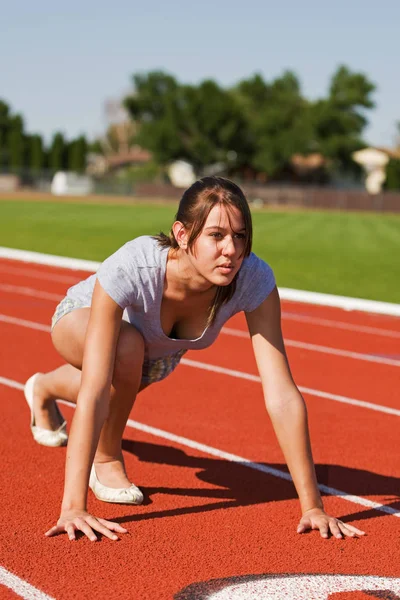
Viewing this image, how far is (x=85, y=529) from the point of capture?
3729 mm

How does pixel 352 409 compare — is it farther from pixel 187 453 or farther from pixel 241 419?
pixel 187 453

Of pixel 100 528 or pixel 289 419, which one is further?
pixel 289 419

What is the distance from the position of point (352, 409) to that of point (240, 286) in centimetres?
289

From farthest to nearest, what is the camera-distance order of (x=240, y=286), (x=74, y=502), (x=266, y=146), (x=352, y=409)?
1. (x=266, y=146)
2. (x=352, y=409)
3. (x=240, y=286)
4. (x=74, y=502)

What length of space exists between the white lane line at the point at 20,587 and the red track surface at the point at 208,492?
3 cm

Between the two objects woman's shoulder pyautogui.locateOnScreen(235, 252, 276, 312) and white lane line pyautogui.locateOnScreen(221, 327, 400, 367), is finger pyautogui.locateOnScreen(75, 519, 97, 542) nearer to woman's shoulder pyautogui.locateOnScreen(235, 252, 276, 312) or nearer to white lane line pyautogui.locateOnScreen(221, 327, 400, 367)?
woman's shoulder pyautogui.locateOnScreen(235, 252, 276, 312)

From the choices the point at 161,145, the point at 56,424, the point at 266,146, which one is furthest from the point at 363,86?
the point at 56,424

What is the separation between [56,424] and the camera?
17.5 feet

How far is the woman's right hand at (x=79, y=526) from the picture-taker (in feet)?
12.2

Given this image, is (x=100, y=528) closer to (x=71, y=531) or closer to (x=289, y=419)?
(x=71, y=531)

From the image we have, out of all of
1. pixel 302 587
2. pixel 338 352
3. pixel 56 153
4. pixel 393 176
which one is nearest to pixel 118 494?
pixel 302 587

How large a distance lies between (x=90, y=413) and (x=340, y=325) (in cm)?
712

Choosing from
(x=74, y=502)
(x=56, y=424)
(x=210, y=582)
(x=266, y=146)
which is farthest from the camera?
(x=266, y=146)

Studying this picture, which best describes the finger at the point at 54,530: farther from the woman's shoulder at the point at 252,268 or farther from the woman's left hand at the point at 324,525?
the woman's shoulder at the point at 252,268
